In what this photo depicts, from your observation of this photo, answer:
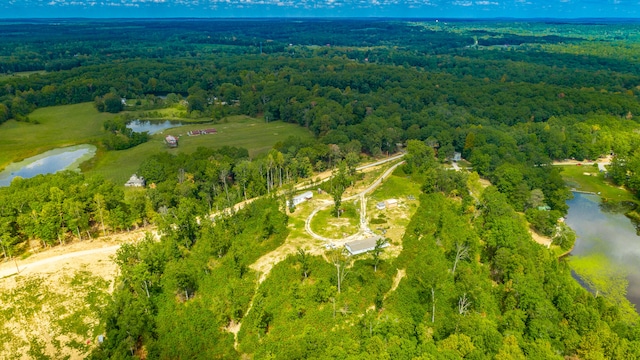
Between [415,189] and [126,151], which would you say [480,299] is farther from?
[126,151]

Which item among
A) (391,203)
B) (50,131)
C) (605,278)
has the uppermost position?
(391,203)

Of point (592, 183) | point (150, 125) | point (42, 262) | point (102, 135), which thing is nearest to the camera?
point (42, 262)

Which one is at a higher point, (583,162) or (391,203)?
(391,203)

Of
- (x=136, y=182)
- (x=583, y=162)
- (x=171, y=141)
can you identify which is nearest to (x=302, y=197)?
(x=136, y=182)

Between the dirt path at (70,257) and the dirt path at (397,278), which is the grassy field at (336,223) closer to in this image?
the dirt path at (397,278)

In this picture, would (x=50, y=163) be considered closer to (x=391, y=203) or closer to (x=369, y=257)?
(x=391, y=203)

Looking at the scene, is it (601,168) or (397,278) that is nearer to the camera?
(397,278)

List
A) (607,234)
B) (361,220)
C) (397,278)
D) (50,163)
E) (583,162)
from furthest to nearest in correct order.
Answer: (583,162) < (50,163) < (607,234) < (361,220) < (397,278)
